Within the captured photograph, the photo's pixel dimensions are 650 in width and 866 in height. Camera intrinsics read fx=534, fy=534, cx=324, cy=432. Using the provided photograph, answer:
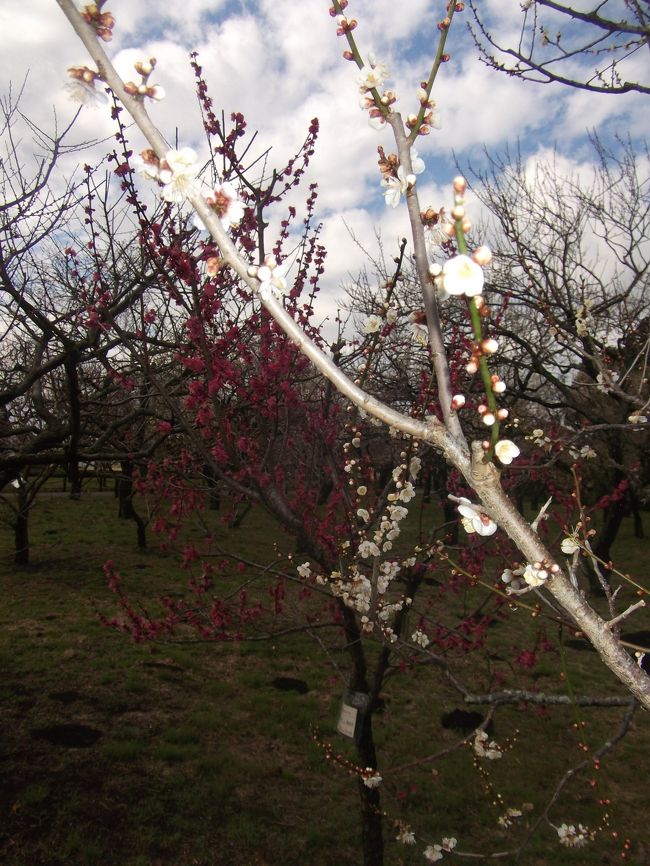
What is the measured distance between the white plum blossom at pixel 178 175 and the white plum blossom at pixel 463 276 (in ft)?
1.50

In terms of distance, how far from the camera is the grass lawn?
409cm

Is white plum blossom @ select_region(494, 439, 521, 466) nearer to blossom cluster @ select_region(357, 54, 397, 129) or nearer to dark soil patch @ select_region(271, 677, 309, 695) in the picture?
blossom cluster @ select_region(357, 54, 397, 129)

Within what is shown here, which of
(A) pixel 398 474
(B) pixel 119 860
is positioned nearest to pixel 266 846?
(B) pixel 119 860

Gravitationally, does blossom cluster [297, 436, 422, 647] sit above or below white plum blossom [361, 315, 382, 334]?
below

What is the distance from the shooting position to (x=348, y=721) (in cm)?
339

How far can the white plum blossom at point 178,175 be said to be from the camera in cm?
92

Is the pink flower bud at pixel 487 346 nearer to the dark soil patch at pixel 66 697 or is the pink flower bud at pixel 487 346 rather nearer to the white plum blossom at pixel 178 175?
the white plum blossom at pixel 178 175

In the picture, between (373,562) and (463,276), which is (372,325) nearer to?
(373,562)

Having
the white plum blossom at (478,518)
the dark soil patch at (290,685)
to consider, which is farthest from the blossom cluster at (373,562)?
the dark soil patch at (290,685)

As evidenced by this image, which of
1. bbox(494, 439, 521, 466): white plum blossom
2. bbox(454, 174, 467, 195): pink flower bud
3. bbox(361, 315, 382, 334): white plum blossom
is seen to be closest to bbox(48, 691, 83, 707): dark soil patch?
bbox(361, 315, 382, 334): white plum blossom

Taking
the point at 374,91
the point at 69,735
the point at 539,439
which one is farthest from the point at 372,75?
the point at 69,735

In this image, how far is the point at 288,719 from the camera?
6.02 metres

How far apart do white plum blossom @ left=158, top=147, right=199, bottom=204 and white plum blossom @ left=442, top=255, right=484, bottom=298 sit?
0.46 meters

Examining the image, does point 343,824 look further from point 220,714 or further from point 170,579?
point 170,579
